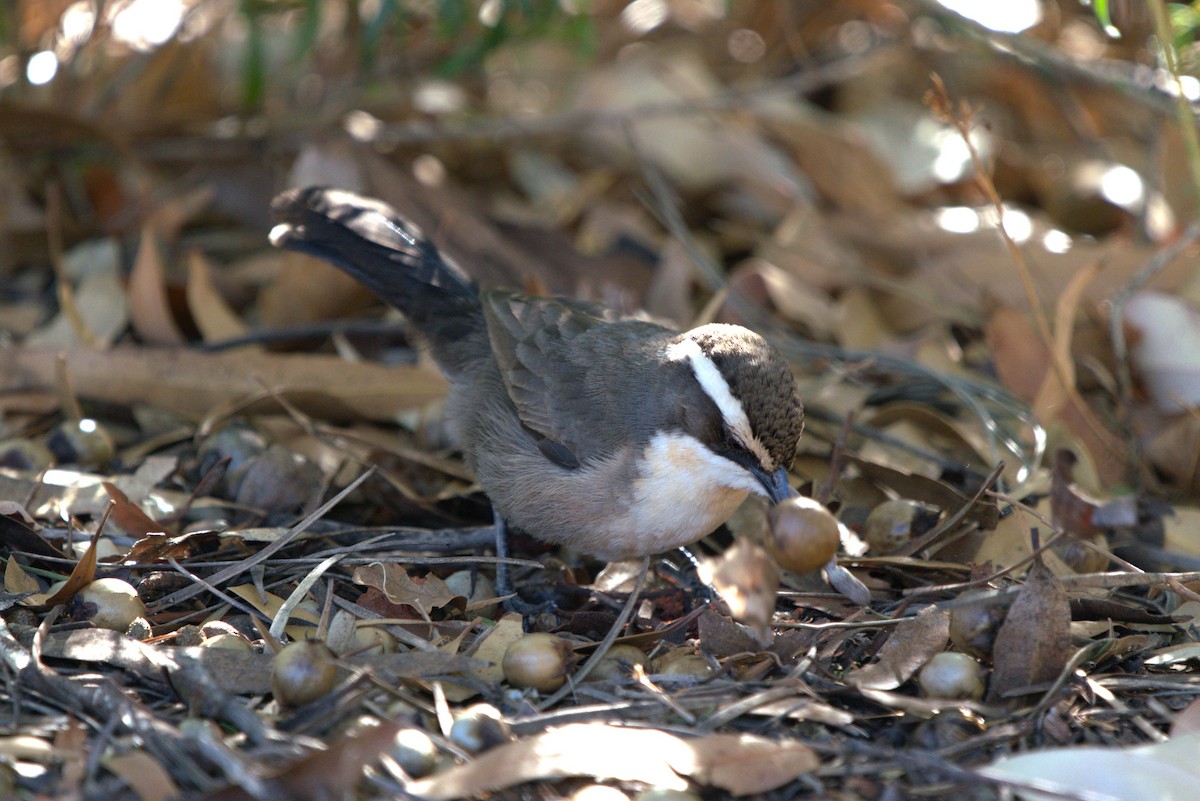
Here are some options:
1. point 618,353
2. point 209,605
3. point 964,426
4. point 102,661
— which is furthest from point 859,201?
point 102,661

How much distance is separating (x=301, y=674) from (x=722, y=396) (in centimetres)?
158

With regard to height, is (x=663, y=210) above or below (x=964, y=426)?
above

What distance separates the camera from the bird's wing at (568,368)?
406 cm

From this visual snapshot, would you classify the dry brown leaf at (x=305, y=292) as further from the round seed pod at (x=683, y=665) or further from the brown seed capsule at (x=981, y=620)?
the brown seed capsule at (x=981, y=620)

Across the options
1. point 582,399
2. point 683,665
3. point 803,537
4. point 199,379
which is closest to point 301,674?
point 683,665

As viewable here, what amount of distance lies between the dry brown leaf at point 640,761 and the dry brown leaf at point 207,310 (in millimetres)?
2998

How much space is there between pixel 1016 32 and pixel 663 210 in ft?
6.23

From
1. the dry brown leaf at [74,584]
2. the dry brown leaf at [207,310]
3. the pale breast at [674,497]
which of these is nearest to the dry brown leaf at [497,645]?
the pale breast at [674,497]

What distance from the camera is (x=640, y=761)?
2785mm

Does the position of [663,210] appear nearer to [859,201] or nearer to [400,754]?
[859,201]

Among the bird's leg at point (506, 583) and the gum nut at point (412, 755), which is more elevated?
the gum nut at point (412, 755)

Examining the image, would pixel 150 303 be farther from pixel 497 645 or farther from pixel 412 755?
pixel 412 755

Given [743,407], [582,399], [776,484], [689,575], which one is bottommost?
[689,575]

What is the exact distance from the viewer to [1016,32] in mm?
5145
